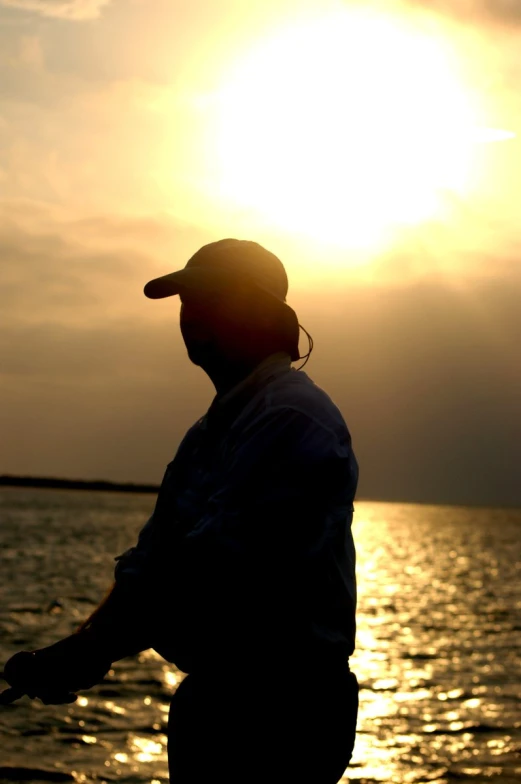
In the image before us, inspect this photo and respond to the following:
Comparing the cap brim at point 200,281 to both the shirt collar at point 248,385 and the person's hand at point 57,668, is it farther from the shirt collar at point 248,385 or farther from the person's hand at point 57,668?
the person's hand at point 57,668

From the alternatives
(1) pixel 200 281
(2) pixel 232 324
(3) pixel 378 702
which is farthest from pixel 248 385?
(3) pixel 378 702

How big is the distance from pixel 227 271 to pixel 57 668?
3.81ft

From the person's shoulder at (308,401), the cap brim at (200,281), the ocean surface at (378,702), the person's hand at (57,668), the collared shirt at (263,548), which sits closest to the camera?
the collared shirt at (263,548)

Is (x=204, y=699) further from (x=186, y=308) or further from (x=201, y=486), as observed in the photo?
(x=186, y=308)

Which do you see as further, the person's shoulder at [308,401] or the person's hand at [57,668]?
the person's hand at [57,668]

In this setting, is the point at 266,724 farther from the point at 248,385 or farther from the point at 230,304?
the point at 230,304

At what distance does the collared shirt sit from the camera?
108 inches

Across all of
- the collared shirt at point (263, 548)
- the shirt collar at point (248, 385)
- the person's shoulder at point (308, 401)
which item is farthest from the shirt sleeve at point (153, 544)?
the person's shoulder at point (308, 401)

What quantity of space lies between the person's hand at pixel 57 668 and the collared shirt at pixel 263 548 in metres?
0.19

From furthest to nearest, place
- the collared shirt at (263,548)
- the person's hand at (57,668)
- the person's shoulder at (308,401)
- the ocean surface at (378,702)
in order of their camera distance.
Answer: the ocean surface at (378,702) → the person's hand at (57,668) → the person's shoulder at (308,401) → the collared shirt at (263,548)

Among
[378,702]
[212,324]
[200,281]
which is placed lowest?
[378,702]

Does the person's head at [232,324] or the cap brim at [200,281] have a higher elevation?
the cap brim at [200,281]

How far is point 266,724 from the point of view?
2.91 meters

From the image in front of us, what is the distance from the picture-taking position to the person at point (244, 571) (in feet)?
9.04
